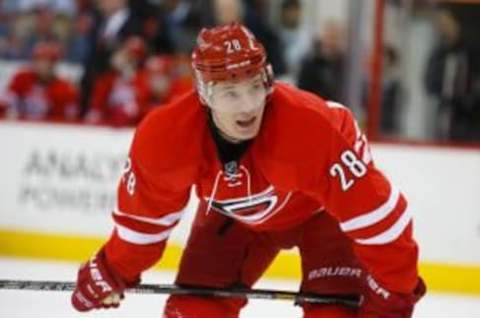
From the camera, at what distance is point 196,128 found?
8.02 ft

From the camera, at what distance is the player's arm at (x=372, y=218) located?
2439 millimetres

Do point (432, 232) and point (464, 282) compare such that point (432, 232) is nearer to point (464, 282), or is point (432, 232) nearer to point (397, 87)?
point (464, 282)

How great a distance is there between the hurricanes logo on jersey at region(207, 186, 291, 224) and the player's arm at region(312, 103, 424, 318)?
5.0 inches

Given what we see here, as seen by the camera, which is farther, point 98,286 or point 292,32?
point 292,32

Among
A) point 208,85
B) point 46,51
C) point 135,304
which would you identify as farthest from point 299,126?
point 46,51

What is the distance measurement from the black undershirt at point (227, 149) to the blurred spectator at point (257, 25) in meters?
2.63

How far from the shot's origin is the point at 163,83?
5129 mm

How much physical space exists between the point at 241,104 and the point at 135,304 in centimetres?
156

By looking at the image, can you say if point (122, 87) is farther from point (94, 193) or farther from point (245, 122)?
point (245, 122)

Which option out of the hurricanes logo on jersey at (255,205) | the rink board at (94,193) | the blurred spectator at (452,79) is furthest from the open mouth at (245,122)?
the blurred spectator at (452,79)

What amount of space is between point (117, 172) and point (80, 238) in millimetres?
300

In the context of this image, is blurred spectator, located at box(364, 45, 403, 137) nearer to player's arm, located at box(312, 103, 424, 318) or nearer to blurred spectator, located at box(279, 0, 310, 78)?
blurred spectator, located at box(279, 0, 310, 78)

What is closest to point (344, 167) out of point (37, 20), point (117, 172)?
point (117, 172)

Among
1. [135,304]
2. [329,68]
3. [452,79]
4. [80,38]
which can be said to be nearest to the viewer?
[135,304]
